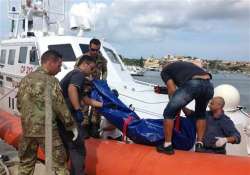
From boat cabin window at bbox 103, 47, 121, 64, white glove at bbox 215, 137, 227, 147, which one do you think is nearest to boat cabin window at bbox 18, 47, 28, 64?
boat cabin window at bbox 103, 47, 121, 64

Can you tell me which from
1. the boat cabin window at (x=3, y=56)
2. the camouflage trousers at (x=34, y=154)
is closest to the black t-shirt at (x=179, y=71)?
the camouflage trousers at (x=34, y=154)

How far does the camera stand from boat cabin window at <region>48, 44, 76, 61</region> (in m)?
9.68

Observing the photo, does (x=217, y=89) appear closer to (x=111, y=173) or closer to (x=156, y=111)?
(x=156, y=111)

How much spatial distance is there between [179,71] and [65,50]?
4919 millimetres

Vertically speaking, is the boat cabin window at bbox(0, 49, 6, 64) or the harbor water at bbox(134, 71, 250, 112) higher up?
the boat cabin window at bbox(0, 49, 6, 64)

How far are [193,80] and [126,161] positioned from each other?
4.05 feet

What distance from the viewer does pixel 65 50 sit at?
32.1 feet

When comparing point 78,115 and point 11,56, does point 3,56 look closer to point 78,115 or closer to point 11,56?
point 11,56

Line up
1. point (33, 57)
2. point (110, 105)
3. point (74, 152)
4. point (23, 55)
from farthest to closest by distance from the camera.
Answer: point (23, 55) < point (33, 57) < point (110, 105) < point (74, 152)

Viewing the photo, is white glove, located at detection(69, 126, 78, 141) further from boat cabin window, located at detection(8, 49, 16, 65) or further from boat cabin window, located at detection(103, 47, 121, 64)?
boat cabin window, located at detection(8, 49, 16, 65)

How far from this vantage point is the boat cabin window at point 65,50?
31.8ft

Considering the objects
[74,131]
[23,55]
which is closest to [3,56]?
[23,55]

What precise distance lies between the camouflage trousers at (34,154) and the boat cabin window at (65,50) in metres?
4.94

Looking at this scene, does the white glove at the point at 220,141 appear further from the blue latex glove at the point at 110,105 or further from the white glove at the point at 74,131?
the white glove at the point at 74,131
